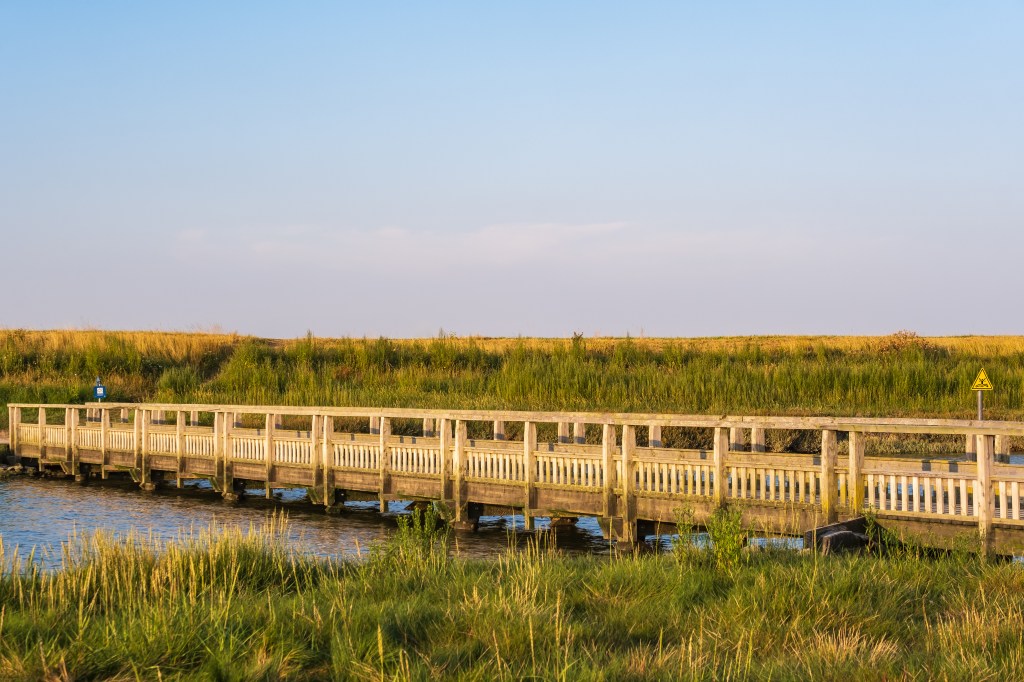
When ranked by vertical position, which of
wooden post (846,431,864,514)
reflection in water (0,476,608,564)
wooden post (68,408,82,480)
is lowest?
reflection in water (0,476,608,564)

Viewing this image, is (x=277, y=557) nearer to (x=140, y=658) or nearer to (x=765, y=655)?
(x=140, y=658)

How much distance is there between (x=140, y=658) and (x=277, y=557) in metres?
3.65

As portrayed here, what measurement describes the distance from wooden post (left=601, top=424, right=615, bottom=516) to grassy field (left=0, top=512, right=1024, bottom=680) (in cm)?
556

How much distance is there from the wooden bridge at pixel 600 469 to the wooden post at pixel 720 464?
0.02m

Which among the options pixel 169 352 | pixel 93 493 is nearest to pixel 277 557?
pixel 93 493

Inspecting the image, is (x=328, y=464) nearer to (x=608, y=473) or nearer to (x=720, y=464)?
(x=608, y=473)

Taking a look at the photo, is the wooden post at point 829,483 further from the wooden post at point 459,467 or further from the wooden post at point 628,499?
the wooden post at point 459,467

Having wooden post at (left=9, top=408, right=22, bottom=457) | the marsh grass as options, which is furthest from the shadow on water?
the marsh grass

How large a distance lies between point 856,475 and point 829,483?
41cm

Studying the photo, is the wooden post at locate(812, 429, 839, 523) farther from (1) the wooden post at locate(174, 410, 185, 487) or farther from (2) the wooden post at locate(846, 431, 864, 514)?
Result: (1) the wooden post at locate(174, 410, 185, 487)

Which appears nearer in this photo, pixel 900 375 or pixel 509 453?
pixel 509 453

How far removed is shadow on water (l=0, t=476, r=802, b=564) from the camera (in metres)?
16.8

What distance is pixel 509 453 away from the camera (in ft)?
58.2

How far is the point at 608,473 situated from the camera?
627 inches
